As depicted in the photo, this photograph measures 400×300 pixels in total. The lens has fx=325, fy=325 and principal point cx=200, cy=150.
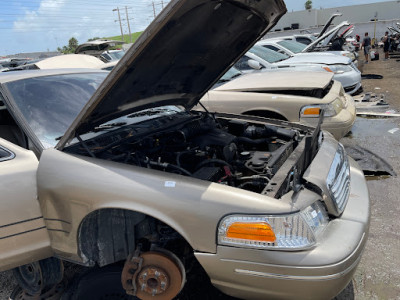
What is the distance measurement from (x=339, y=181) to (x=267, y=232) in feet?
3.04

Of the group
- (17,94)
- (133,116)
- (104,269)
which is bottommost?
(104,269)

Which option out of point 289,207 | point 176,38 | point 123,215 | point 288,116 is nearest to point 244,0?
point 176,38

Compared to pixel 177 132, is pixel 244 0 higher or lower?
higher

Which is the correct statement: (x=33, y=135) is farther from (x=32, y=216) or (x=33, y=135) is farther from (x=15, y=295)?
(x=15, y=295)

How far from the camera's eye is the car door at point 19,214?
212 centimetres

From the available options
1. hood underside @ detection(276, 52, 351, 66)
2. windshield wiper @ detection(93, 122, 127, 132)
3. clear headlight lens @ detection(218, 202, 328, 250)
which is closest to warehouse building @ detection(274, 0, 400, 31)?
hood underside @ detection(276, 52, 351, 66)

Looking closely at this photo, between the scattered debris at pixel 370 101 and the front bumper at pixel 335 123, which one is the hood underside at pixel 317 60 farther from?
the front bumper at pixel 335 123

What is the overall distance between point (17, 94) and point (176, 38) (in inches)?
53.0

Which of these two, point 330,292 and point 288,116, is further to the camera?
point 288,116

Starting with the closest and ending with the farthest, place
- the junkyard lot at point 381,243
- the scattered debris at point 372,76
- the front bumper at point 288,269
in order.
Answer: the front bumper at point 288,269 < the junkyard lot at point 381,243 < the scattered debris at point 372,76

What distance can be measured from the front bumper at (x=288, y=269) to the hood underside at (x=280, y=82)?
332cm

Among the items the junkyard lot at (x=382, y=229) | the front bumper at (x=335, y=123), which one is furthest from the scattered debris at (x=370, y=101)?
the front bumper at (x=335, y=123)

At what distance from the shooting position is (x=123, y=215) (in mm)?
2104

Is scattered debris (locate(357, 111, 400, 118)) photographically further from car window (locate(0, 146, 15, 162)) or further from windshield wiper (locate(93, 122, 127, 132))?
car window (locate(0, 146, 15, 162))
